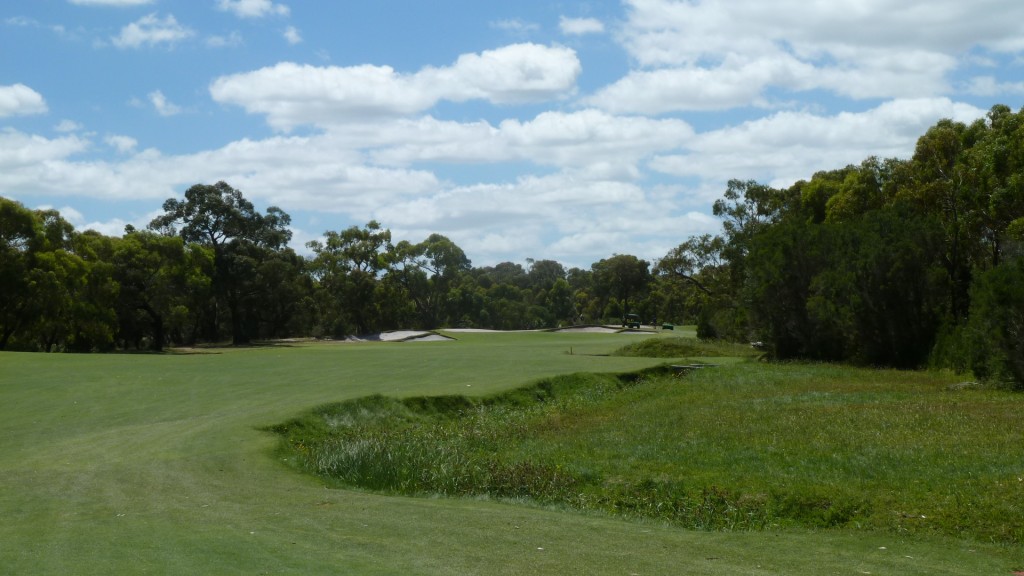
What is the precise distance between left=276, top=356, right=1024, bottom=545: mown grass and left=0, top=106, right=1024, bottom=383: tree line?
9345 millimetres

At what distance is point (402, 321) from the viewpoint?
409 feet

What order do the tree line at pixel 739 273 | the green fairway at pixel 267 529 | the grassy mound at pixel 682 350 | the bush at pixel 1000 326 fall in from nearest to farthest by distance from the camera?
the green fairway at pixel 267 529 → the bush at pixel 1000 326 → the tree line at pixel 739 273 → the grassy mound at pixel 682 350

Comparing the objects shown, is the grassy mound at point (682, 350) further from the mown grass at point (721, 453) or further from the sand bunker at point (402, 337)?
the sand bunker at point (402, 337)

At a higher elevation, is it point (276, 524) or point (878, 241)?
point (878, 241)

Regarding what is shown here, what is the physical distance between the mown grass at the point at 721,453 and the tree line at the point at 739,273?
9345mm

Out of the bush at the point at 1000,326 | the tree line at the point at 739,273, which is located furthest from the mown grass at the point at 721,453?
the tree line at the point at 739,273

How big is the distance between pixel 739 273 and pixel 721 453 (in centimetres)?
5582

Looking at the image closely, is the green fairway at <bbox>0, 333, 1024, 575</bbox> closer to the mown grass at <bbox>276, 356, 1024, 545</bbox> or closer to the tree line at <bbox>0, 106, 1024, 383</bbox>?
the mown grass at <bbox>276, 356, 1024, 545</bbox>

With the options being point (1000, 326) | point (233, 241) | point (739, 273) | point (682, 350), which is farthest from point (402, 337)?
point (1000, 326)

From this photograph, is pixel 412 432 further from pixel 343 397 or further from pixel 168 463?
pixel 168 463

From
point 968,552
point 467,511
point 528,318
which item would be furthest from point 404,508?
point 528,318

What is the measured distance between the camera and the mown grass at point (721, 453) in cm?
1405

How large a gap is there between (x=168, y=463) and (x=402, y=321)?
106702 millimetres

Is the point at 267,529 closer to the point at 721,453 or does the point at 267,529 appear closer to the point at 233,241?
the point at 721,453
